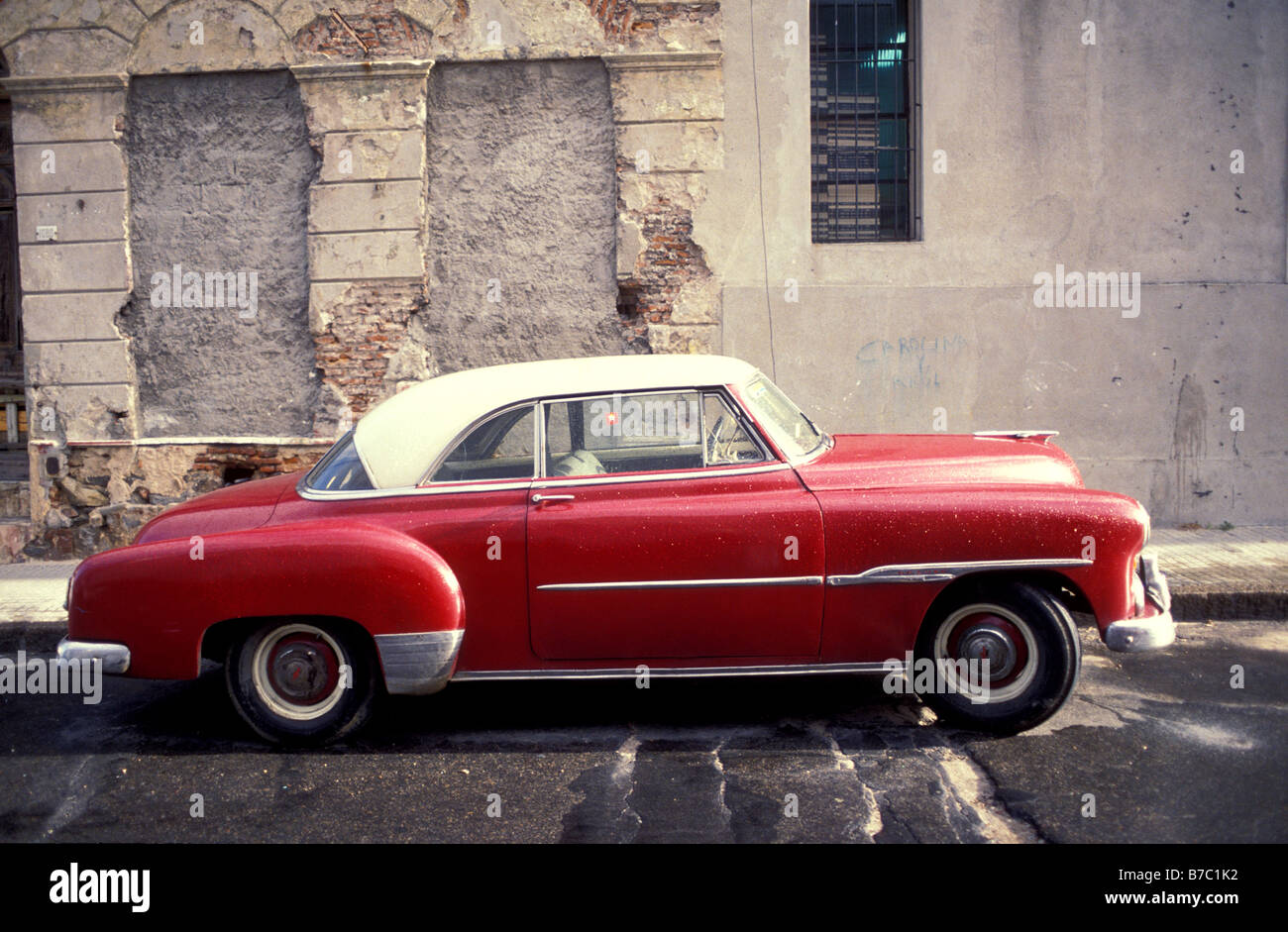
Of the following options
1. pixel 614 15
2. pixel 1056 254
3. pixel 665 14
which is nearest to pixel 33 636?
pixel 614 15

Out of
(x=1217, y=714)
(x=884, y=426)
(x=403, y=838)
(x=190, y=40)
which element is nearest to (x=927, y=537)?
(x=1217, y=714)

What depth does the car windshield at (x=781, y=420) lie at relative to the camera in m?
4.23

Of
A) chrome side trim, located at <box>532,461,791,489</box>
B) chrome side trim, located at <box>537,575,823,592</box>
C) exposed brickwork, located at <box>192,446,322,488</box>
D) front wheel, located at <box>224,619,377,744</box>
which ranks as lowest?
front wheel, located at <box>224,619,377,744</box>

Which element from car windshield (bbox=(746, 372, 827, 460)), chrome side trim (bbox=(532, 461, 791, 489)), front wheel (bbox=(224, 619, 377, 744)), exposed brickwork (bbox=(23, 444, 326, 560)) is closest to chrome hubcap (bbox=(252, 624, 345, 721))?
front wheel (bbox=(224, 619, 377, 744))

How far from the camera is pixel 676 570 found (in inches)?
156

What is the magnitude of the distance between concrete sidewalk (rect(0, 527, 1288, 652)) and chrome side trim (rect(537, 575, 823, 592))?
3.27m

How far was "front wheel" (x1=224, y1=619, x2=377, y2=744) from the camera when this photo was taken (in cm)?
405

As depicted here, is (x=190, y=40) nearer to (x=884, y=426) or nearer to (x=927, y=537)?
(x=884, y=426)

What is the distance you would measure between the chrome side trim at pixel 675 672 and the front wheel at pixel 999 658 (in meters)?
0.27

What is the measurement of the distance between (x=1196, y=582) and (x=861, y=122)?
4.81 meters

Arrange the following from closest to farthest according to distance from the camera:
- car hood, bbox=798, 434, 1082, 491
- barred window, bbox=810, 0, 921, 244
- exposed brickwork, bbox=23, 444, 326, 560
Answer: car hood, bbox=798, 434, 1082, 491
exposed brickwork, bbox=23, 444, 326, 560
barred window, bbox=810, 0, 921, 244

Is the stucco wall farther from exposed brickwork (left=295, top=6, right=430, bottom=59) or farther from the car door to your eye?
the car door

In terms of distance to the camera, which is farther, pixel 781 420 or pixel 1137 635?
pixel 781 420

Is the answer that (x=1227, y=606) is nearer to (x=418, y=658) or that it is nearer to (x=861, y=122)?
(x=418, y=658)
